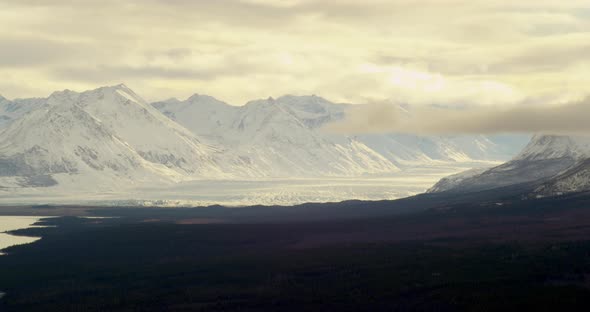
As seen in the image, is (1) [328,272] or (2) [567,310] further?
(1) [328,272]

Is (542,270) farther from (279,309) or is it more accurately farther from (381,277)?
(279,309)

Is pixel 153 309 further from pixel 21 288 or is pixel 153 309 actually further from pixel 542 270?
pixel 542 270

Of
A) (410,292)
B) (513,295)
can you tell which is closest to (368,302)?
(410,292)

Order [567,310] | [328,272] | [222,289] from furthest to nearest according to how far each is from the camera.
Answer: [328,272] < [222,289] < [567,310]

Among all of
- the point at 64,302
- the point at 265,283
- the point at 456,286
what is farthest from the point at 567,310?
the point at 64,302

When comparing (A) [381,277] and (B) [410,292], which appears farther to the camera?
(A) [381,277]

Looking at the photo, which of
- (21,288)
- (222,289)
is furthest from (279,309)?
(21,288)

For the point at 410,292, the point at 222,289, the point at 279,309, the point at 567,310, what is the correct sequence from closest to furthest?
1. the point at 567,310
2. the point at 279,309
3. the point at 410,292
4. the point at 222,289

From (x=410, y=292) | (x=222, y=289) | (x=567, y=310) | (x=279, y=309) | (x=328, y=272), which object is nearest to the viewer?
(x=567, y=310)
